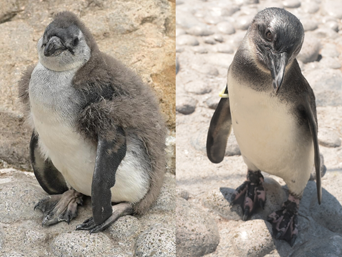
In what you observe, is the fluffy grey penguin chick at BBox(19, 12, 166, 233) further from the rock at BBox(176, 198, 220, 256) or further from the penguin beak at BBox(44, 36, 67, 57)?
the rock at BBox(176, 198, 220, 256)

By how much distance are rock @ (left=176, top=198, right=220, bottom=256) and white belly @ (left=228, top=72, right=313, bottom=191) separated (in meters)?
0.22

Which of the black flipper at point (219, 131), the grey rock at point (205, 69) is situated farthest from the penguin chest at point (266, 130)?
the grey rock at point (205, 69)

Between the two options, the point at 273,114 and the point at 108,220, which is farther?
the point at 108,220

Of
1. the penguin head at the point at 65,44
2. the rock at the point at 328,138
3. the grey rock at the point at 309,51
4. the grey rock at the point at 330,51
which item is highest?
the penguin head at the point at 65,44

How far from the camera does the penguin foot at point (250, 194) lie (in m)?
1.22

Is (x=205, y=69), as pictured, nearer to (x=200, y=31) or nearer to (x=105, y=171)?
(x=200, y=31)

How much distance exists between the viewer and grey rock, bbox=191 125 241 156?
4.87 feet

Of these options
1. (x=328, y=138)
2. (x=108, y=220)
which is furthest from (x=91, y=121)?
(x=328, y=138)

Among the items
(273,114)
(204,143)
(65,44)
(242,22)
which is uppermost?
(65,44)

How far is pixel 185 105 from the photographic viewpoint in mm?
1716

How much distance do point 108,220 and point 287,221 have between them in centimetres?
49

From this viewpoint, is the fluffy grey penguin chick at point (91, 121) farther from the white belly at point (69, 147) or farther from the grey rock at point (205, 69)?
the grey rock at point (205, 69)

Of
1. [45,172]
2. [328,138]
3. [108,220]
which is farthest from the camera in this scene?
[328,138]

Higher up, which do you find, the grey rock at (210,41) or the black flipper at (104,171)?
the black flipper at (104,171)
